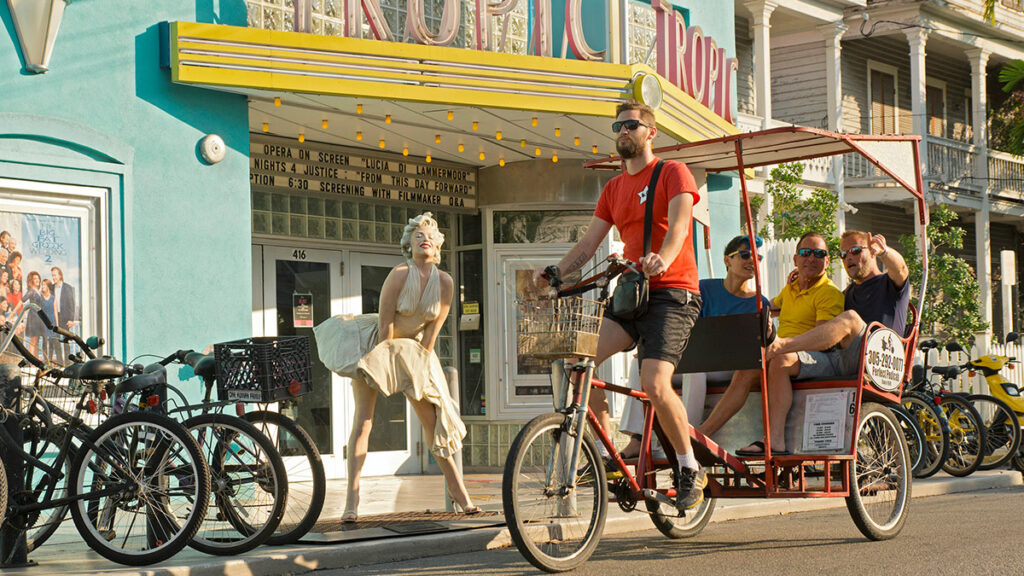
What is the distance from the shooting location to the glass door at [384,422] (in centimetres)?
1299

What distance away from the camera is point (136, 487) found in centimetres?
637

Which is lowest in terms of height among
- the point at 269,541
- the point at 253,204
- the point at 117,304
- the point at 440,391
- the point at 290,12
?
the point at 269,541

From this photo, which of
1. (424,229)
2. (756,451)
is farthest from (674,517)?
(424,229)

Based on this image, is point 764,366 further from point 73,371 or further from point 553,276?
point 73,371

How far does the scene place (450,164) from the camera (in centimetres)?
1348

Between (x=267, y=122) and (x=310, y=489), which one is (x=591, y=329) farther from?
(x=267, y=122)

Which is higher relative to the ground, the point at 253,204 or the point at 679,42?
the point at 679,42

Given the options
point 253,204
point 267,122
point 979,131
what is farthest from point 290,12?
point 979,131

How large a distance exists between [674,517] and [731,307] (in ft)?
4.23

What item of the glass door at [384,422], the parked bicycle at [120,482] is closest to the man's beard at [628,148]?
the parked bicycle at [120,482]

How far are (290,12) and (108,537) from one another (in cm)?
485

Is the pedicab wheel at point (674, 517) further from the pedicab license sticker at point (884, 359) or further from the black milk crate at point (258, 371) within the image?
the black milk crate at point (258, 371)

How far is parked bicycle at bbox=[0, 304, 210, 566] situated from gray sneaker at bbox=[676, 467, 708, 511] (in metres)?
2.33

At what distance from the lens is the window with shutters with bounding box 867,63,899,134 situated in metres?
24.5
